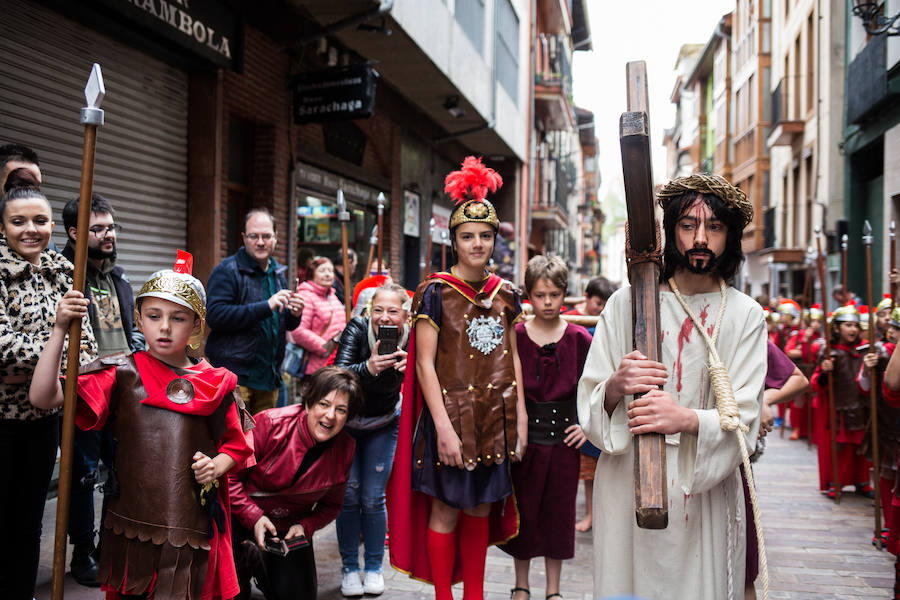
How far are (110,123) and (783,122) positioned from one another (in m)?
19.0

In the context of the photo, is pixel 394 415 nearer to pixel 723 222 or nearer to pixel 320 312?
pixel 320 312

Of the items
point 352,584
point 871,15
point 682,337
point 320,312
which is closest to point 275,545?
point 352,584

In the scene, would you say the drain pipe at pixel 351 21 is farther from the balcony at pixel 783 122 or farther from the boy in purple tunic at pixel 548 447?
the balcony at pixel 783 122

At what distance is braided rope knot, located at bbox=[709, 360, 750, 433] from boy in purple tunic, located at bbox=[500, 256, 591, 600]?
1759mm

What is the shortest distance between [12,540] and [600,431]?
2.46 metres

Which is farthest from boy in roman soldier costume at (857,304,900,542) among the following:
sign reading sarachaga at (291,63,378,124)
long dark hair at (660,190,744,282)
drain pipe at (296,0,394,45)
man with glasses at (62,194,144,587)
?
drain pipe at (296,0,394,45)

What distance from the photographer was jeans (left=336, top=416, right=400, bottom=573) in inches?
168

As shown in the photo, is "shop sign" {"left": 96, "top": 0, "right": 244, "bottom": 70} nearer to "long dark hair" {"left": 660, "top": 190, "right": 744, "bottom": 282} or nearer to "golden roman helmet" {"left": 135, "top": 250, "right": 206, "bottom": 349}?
"golden roman helmet" {"left": 135, "top": 250, "right": 206, "bottom": 349}

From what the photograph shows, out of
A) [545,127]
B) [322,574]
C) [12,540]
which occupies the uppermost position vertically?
[545,127]

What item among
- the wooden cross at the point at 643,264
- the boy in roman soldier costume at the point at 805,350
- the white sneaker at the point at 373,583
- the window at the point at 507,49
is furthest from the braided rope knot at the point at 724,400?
the window at the point at 507,49

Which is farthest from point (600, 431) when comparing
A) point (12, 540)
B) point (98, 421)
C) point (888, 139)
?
point (888, 139)

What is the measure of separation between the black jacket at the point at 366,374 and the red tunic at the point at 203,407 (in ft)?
4.29

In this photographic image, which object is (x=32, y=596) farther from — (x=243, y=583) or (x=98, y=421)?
(x=98, y=421)

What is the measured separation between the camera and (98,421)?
268 cm
